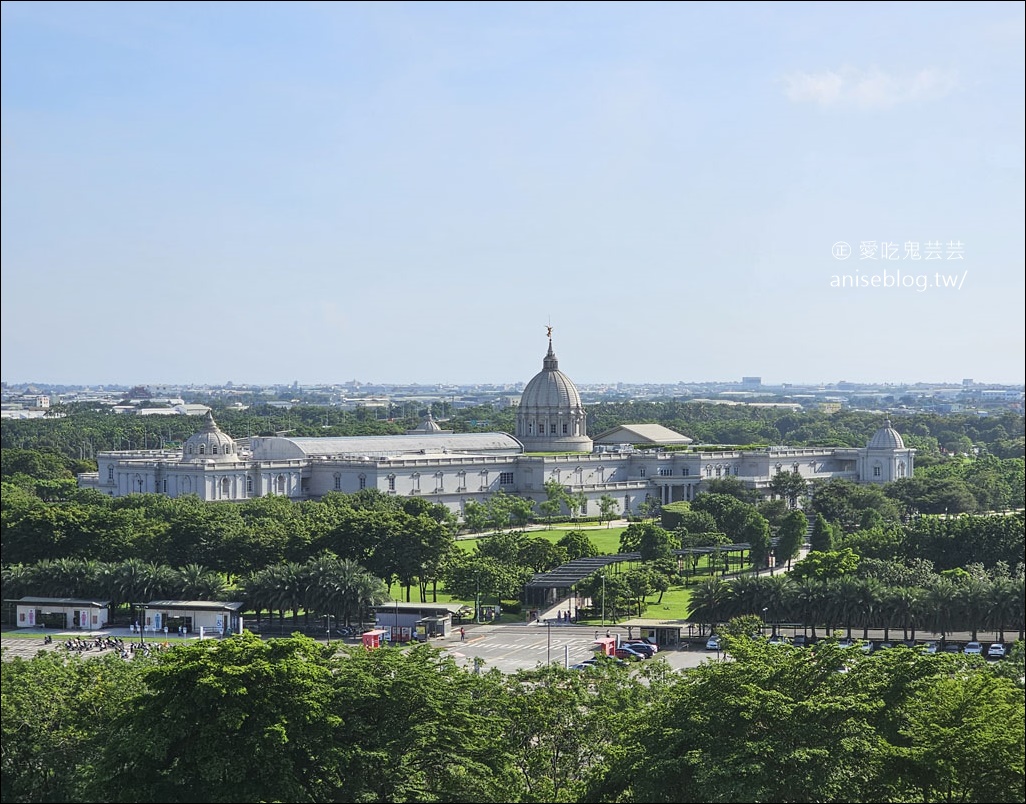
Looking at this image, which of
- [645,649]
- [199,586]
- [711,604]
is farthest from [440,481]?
[645,649]

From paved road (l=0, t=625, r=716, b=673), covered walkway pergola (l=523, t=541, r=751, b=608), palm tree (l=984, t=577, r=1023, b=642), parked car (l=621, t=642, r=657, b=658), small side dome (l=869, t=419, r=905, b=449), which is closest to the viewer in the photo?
paved road (l=0, t=625, r=716, b=673)

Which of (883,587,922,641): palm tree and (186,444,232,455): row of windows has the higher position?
(186,444,232,455): row of windows

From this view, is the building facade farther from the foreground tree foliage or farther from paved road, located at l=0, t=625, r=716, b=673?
the foreground tree foliage

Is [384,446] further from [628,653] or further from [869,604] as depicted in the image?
[869,604]

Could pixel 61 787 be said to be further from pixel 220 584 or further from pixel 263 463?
pixel 263 463

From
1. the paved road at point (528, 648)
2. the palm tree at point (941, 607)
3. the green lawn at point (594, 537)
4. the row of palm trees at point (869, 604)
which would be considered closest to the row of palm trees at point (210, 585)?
the paved road at point (528, 648)

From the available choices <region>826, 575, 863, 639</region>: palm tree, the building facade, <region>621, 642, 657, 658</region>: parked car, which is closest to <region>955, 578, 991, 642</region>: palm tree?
<region>826, 575, 863, 639</region>: palm tree
